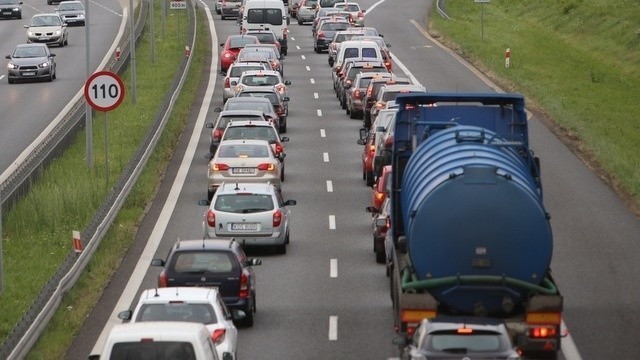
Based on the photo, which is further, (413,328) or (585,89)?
(585,89)

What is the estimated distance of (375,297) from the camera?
27781 mm

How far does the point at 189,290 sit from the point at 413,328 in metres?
2.92

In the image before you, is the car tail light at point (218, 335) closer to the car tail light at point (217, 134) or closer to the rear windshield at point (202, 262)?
the rear windshield at point (202, 262)

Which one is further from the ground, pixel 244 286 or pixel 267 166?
pixel 244 286

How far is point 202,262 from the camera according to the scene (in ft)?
82.0

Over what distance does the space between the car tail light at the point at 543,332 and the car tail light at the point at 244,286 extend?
17.3ft

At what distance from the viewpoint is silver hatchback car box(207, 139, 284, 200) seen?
1451 inches

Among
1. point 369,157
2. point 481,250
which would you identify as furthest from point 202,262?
point 369,157

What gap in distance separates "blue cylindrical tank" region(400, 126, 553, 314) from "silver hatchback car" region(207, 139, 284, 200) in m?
15.5

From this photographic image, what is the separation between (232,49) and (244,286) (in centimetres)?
3926

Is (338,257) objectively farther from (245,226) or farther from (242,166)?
(242,166)

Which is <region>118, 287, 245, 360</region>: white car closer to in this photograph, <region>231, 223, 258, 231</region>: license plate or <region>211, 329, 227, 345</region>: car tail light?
<region>211, 329, 227, 345</region>: car tail light

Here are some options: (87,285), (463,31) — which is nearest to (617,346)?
(87,285)

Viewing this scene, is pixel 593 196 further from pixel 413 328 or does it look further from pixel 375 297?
pixel 413 328
